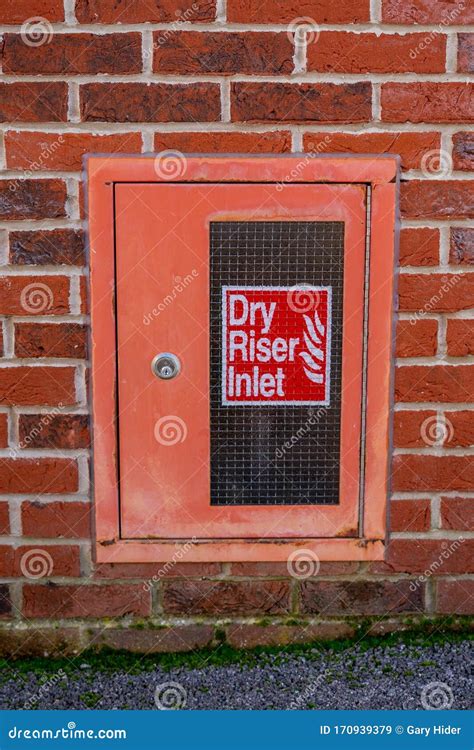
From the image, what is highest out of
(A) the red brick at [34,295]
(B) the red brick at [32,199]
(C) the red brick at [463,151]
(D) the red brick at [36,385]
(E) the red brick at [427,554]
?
(C) the red brick at [463,151]

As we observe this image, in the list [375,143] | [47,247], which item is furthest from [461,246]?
[47,247]

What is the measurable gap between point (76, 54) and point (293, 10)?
0.60 metres

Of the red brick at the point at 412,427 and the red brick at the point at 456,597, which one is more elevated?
the red brick at the point at 412,427

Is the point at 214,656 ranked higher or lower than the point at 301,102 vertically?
lower

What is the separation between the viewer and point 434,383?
2062 millimetres

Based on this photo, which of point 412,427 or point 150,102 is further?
point 412,427

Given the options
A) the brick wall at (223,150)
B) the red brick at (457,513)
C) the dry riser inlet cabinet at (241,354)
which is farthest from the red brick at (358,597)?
the red brick at (457,513)

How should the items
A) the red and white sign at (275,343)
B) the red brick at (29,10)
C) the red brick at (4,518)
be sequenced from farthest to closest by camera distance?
the red brick at (4,518) < the red and white sign at (275,343) < the red brick at (29,10)

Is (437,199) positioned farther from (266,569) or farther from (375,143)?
(266,569)

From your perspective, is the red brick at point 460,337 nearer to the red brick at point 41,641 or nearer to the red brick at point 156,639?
the red brick at point 156,639

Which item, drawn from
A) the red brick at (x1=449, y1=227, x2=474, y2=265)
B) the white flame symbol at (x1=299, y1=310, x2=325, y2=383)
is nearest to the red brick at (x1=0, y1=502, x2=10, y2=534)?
the white flame symbol at (x1=299, y1=310, x2=325, y2=383)

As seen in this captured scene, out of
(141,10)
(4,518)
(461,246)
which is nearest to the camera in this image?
(141,10)

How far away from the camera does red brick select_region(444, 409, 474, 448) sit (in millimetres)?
2080

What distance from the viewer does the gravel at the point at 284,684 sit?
6.34 ft
